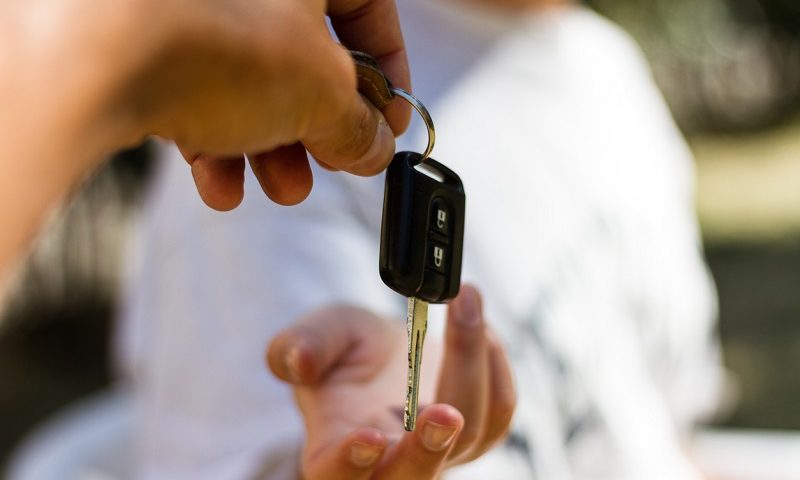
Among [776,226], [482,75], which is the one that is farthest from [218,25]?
[776,226]

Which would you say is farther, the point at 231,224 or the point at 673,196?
the point at 673,196

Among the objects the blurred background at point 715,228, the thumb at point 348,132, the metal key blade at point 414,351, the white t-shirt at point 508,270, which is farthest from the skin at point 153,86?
the blurred background at point 715,228

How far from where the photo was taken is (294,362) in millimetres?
535

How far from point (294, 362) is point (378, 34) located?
20 centimetres

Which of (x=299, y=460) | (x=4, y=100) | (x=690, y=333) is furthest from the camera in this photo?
(x=690, y=333)

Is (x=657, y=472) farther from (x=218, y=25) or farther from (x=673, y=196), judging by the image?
(x=218, y=25)

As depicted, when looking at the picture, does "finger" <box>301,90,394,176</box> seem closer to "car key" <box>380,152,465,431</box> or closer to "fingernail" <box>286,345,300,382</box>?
"car key" <box>380,152,465,431</box>

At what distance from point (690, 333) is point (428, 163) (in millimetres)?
856

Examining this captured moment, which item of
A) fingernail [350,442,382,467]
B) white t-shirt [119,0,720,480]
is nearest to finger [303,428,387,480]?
fingernail [350,442,382,467]

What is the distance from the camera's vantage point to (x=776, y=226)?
133 inches

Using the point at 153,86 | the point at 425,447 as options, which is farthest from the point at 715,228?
the point at 153,86

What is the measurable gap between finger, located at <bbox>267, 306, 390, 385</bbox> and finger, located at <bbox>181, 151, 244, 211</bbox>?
0.43ft

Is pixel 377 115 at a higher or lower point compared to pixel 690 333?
higher

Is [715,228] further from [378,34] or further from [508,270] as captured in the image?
[378,34]
